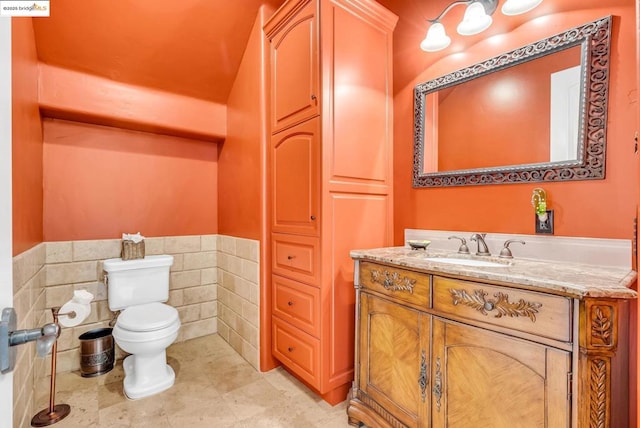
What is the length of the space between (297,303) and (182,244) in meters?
1.45

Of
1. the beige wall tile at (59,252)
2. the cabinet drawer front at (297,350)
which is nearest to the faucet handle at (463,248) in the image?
the cabinet drawer front at (297,350)

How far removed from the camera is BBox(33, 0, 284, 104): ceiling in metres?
1.98

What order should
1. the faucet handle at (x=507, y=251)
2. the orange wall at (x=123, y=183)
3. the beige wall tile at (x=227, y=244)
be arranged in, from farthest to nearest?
1. the beige wall tile at (x=227, y=244)
2. the orange wall at (x=123, y=183)
3. the faucet handle at (x=507, y=251)

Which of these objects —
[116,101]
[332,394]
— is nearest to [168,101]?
[116,101]

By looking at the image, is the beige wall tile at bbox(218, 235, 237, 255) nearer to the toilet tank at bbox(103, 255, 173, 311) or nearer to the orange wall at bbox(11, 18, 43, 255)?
the toilet tank at bbox(103, 255, 173, 311)

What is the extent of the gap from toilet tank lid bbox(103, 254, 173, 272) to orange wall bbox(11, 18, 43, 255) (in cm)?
43

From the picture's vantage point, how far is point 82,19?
78.0 inches

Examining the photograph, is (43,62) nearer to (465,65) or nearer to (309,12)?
(309,12)

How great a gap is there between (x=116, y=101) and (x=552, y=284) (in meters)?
2.91

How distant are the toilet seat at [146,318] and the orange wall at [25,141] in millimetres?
696

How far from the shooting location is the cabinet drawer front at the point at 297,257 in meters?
1.79

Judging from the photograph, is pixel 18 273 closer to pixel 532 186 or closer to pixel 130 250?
pixel 130 250

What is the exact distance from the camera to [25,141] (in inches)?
64.7

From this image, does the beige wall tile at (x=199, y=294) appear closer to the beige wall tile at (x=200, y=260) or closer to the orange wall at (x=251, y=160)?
the beige wall tile at (x=200, y=260)
